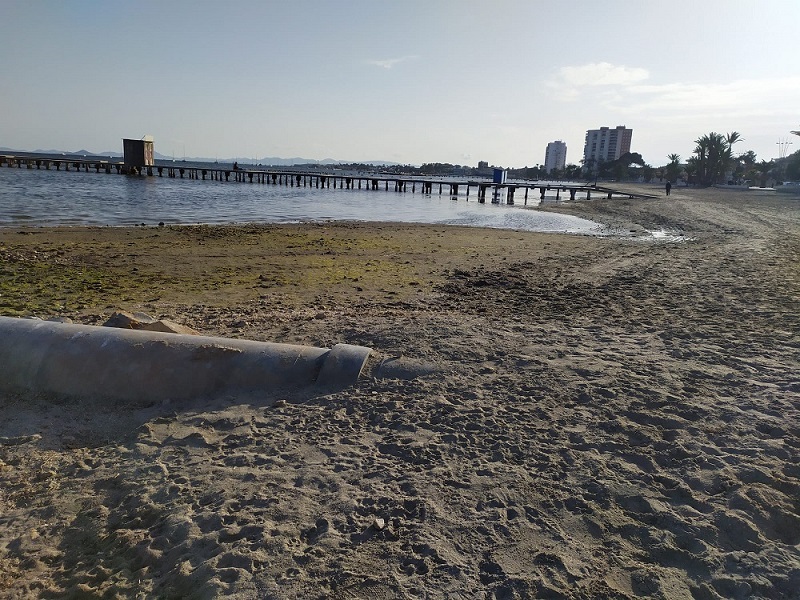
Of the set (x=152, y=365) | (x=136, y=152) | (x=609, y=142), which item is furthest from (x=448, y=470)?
(x=609, y=142)

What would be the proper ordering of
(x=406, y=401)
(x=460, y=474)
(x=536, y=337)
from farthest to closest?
1. (x=536, y=337)
2. (x=406, y=401)
3. (x=460, y=474)

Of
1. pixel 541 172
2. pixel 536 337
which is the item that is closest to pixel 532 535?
pixel 536 337

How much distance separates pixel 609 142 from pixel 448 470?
198m

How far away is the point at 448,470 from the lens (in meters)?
3.43

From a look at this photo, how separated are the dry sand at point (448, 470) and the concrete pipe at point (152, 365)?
7.1 inches

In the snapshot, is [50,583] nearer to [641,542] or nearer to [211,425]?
[211,425]

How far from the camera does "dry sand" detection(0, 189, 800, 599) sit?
262cm

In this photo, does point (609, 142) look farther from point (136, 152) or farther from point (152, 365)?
point (152, 365)

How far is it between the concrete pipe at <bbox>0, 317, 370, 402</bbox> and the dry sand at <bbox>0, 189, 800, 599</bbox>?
7.1 inches

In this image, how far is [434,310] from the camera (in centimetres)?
763

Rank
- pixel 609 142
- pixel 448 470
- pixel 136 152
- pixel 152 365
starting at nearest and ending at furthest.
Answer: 1. pixel 448 470
2. pixel 152 365
3. pixel 136 152
4. pixel 609 142

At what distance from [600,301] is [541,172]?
177 meters

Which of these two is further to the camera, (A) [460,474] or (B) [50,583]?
(A) [460,474]

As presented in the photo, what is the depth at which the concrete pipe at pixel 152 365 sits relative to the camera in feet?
14.8
